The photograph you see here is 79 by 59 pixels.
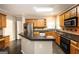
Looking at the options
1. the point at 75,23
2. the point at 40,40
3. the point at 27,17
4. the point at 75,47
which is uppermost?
the point at 27,17

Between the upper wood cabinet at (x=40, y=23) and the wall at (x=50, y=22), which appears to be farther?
the wall at (x=50, y=22)

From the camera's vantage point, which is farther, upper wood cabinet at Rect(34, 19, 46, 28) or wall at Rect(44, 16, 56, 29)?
wall at Rect(44, 16, 56, 29)

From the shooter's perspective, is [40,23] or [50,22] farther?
[50,22]

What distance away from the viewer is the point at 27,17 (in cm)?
1183

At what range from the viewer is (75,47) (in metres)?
4.05
